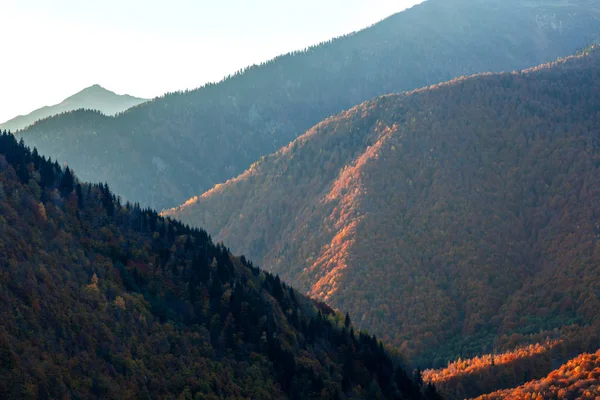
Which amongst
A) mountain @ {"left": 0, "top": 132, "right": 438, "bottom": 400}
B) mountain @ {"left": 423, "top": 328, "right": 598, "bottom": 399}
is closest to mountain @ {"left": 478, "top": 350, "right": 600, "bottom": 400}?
mountain @ {"left": 423, "top": 328, "right": 598, "bottom": 399}

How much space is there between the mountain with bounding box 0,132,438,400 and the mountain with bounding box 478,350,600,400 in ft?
64.1

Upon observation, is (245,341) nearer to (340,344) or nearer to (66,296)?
(340,344)

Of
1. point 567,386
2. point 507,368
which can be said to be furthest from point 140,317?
point 507,368

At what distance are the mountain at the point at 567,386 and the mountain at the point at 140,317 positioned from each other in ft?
64.1

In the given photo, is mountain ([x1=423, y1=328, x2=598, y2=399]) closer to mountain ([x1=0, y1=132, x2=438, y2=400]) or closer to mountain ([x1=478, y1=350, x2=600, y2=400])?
mountain ([x1=478, y1=350, x2=600, y2=400])

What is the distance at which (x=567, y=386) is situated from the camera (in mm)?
147875

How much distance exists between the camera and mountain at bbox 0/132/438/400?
83.1 metres

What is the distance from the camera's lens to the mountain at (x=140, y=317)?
83.1 meters

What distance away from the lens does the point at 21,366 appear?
73.9m

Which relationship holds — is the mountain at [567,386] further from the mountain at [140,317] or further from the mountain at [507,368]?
the mountain at [140,317]

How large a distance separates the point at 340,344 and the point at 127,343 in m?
54.2

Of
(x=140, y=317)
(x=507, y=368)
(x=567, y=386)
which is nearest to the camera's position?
(x=140, y=317)

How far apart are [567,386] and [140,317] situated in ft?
315

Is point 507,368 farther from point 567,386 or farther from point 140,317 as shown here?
point 140,317
